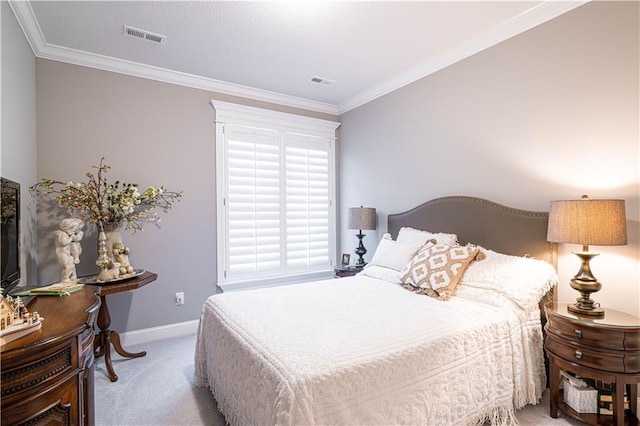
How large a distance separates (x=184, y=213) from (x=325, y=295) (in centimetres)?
197

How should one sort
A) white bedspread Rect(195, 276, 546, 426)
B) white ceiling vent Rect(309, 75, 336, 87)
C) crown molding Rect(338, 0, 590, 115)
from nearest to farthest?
white bedspread Rect(195, 276, 546, 426) → crown molding Rect(338, 0, 590, 115) → white ceiling vent Rect(309, 75, 336, 87)

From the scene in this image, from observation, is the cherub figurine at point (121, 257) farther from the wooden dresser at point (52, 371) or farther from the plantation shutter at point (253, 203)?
the wooden dresser at point (52, 371)

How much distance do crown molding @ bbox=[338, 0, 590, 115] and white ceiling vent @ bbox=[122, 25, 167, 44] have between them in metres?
2.30

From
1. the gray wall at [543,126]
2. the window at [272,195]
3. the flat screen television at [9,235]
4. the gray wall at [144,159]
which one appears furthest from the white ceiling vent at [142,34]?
the gray wall at [543,126]

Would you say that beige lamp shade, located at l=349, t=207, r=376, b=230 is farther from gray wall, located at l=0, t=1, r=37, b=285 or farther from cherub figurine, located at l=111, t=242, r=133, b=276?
gray wall, located at l=0, t=1, r=37, b=285

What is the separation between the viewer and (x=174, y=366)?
2.74 meters

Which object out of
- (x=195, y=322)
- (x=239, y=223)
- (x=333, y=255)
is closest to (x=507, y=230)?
(x=333, y=255)

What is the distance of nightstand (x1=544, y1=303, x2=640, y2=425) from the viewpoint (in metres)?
1.70

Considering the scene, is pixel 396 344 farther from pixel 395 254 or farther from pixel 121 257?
pixel 121 257

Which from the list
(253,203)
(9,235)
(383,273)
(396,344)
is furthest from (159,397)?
(253,203)

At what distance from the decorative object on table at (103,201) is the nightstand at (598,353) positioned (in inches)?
130

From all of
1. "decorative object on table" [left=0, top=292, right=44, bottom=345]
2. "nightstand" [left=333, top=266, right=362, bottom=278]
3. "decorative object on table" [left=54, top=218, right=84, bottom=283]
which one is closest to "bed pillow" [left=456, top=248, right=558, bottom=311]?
"nightstand" [left=333, top=266, right=362, bottom=278]

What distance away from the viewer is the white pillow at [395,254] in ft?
9.46

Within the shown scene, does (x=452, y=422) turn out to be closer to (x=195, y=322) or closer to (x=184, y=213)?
(x=195, y=322)
